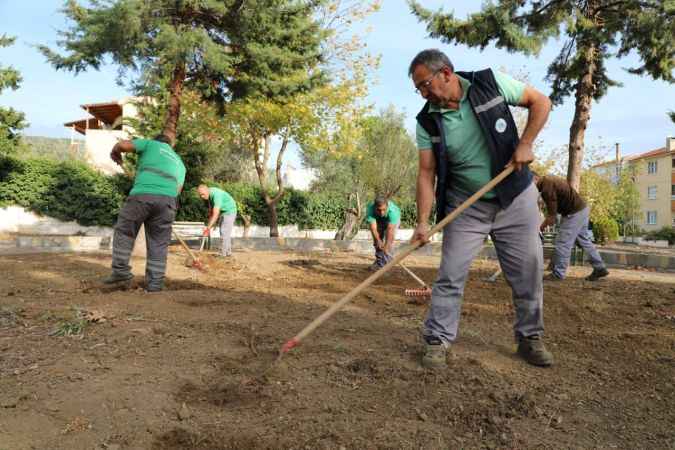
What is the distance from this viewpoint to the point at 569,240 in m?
7.11

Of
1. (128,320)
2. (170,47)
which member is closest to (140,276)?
(128,320)

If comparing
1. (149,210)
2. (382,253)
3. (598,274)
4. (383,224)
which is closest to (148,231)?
(149,210)

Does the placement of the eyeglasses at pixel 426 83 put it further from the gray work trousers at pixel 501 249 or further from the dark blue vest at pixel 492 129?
the gray work trousers at pixel 501 249

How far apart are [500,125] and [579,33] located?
806cm

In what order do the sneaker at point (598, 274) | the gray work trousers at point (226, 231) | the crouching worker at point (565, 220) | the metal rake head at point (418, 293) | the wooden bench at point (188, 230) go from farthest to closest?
the wooden bench at point (188, 230) < the gray work trousers at point (226, 231) < the sneaker at point (598, 274) < the crouching worker at point (565, 220) < the metal rake head at point (418, 293)

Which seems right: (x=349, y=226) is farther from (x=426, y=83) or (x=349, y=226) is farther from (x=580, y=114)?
(x=426, y=83)

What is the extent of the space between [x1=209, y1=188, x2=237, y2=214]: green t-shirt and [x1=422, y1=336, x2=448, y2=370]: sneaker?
7.02 m

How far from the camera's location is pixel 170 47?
27.8ft

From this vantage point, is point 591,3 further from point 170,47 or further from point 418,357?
point 418,357

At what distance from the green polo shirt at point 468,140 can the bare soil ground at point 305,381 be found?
3.54 feet

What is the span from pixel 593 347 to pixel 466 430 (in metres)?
1.79

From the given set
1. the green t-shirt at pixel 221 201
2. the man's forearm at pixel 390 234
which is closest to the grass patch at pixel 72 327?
the man's forearm at pixel 390 234

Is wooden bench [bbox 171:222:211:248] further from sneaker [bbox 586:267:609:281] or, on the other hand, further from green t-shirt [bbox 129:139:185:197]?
sneaker [bbox 586:267:609:281]

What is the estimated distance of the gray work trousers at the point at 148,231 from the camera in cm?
482
